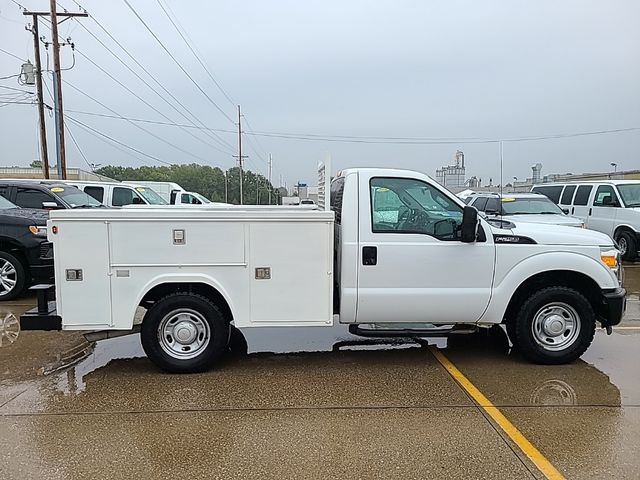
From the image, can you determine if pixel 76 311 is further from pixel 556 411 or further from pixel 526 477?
pixel 556 411

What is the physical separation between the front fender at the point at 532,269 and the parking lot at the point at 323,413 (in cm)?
73

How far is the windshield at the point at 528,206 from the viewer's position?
1177 cm

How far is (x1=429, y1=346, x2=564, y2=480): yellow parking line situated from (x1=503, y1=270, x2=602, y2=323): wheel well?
33.4 inches

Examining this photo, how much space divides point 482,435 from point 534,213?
875 cm

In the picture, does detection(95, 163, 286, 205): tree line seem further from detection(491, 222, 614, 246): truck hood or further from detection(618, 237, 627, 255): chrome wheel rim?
detection(491, 222, 614, 246): truck hood

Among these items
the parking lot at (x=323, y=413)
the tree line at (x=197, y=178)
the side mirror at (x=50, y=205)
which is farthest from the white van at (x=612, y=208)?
the tree line at (x=197, y=178)

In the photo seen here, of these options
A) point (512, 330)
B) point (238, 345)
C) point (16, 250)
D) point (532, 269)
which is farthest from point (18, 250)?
point (532, 269)

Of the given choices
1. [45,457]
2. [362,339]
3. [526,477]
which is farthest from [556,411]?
[45,457]

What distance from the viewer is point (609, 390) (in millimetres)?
4812

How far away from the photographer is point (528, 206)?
11938 millimetres

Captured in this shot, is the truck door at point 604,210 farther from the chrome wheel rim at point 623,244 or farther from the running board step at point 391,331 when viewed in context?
the running board step at point 391,331

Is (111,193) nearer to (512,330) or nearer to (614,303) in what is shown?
(512,330)

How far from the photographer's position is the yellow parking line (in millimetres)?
3480

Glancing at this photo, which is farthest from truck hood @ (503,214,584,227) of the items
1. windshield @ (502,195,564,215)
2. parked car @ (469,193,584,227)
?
windshield @ (502,195,564,215)
